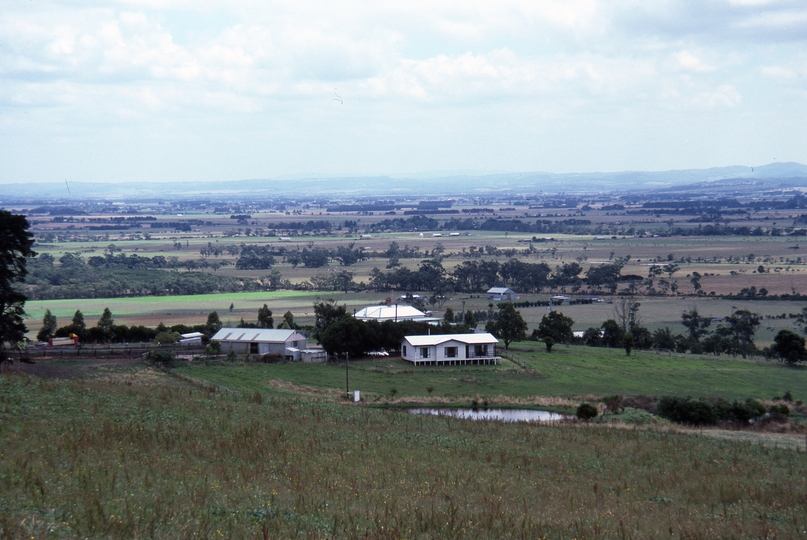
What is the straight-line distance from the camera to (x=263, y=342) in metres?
38.6

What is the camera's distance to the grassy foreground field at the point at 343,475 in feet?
30.6

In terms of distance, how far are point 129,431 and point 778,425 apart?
64.3 ft

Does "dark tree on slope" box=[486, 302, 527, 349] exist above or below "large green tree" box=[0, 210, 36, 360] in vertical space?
below

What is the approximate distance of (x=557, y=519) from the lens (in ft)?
35.1

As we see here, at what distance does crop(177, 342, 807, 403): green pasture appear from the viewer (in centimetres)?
3072

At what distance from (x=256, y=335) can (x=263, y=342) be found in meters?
0.87

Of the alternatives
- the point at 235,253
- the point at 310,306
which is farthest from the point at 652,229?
the point at 310,306

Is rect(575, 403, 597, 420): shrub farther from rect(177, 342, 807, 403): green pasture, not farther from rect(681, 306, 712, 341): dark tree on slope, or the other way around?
rect(681, 306, 712, 341): dark tree on slope

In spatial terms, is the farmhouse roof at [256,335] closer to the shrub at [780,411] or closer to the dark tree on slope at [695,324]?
the shrub at [780,411]

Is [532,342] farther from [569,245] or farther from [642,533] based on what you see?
[569,245]

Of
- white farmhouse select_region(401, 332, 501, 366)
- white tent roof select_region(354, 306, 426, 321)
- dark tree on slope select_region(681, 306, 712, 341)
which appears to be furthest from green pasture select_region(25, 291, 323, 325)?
dark tree on slope select_region(681, 306, 712, 341)

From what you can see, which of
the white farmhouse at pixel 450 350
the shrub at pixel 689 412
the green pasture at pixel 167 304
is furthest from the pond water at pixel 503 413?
the green pasture at pixel 167 304

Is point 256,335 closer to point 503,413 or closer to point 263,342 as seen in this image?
→ point 263,342

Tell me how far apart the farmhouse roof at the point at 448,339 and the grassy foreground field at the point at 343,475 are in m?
16.0
